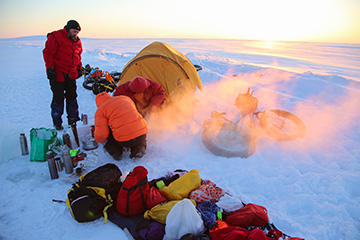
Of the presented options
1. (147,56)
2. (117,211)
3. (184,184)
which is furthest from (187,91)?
(117,211)

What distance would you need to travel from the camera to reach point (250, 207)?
7.54ft

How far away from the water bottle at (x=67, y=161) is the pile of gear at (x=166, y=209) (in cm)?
59

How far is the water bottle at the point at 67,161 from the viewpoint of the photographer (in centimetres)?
304

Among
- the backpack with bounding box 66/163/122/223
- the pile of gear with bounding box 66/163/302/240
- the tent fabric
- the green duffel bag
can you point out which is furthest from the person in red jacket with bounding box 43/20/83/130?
the pile of gear with bounding box 66/163/302/240

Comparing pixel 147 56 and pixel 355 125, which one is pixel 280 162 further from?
pixel 147 56

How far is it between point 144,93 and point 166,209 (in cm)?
272

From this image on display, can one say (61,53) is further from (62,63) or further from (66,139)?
(66,139)

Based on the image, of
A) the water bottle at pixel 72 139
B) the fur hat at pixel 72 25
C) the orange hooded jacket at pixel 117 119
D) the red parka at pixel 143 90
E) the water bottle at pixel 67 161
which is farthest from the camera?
the red parka at pixel 143 90

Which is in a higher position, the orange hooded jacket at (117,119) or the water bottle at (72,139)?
the orange hooded jacket at (117,119)

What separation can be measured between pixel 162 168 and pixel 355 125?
14.6 ft

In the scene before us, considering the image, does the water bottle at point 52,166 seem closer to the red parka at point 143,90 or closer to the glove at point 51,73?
the red parka at point 143,90

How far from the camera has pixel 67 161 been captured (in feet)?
10.2

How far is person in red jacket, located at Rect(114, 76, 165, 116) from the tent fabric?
645 millimetres

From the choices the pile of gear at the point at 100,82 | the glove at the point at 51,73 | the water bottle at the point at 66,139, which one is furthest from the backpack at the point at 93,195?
the pile of gear at the point at 100,82
